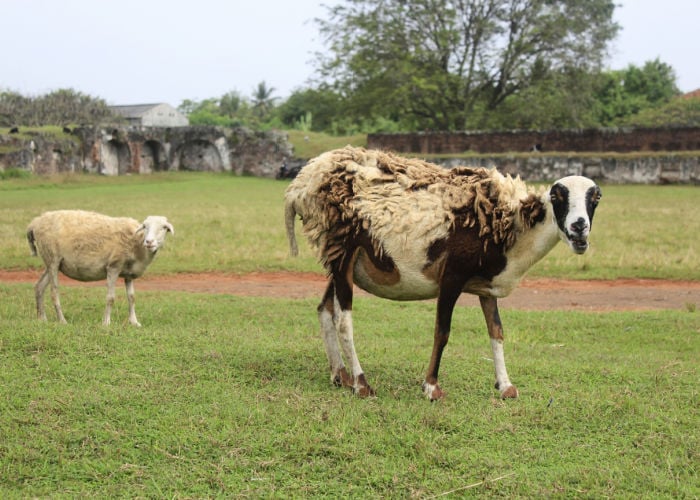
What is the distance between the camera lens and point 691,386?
562 cm

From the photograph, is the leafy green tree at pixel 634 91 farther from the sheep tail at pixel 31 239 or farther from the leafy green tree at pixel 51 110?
the sheep tail at pixel 31 239

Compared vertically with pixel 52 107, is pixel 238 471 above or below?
below

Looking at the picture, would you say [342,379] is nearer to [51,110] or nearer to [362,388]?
[362,388]

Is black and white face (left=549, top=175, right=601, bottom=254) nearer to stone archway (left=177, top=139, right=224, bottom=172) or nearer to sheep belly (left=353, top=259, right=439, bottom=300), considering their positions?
sheep belly (left=353, top=259, right=439, bottom=300)

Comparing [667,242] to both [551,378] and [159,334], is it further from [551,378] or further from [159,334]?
[159,334]

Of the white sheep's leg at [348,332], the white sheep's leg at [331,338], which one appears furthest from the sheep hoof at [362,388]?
the white sheep's leg at [331,338]

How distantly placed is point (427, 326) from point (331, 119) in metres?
34.2

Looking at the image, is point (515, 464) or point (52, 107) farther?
point (52, 107)

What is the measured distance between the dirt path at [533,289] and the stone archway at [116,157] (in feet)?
76.3

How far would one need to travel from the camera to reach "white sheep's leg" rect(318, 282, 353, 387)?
564cm

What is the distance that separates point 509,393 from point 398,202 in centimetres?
167

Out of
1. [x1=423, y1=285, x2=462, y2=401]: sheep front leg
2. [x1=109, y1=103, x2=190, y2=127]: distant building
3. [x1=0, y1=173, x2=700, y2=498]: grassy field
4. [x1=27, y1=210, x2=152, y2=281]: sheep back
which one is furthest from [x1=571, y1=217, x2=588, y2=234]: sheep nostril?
[x1=109, y1=103, x2=190, y2=127]: distant building

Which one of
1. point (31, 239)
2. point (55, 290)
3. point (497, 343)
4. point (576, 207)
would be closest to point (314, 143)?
point (31, 239)

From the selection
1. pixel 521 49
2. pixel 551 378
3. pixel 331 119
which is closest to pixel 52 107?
pixel 331 119
